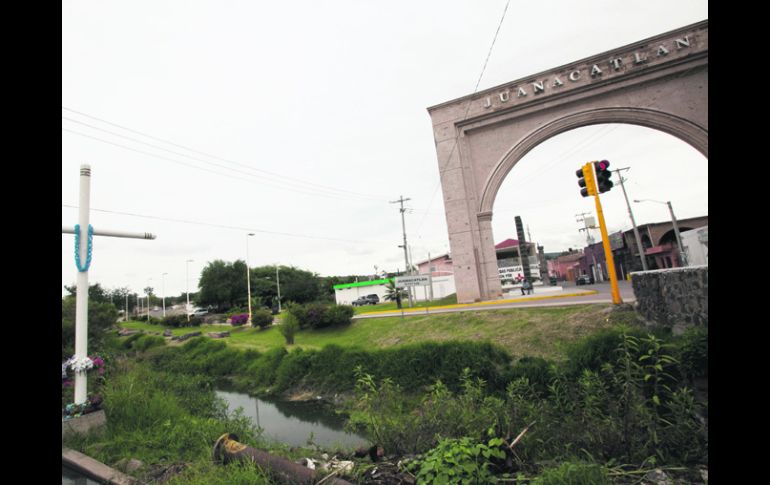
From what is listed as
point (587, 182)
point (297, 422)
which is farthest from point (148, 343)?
point (587, 182)

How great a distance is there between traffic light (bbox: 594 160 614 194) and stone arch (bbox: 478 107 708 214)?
8766mm

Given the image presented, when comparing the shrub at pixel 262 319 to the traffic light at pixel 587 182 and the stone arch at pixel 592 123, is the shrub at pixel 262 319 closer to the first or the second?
the stone arch at pixel 592 123

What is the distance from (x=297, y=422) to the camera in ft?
28.7

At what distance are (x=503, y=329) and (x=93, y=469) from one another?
9.25 meters

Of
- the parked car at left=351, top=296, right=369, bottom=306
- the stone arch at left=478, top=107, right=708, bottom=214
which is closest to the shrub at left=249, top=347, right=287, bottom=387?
the stone arch at left=478, top=107, right=708, bottom=214

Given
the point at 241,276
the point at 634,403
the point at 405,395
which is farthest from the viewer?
the point at 241,276

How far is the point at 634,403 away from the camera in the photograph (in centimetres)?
403

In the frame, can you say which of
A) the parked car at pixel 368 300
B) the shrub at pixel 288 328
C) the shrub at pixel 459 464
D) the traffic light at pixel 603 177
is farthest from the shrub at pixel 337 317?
the parked car at pixel 368 300

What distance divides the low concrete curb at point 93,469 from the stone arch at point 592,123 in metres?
16.3
